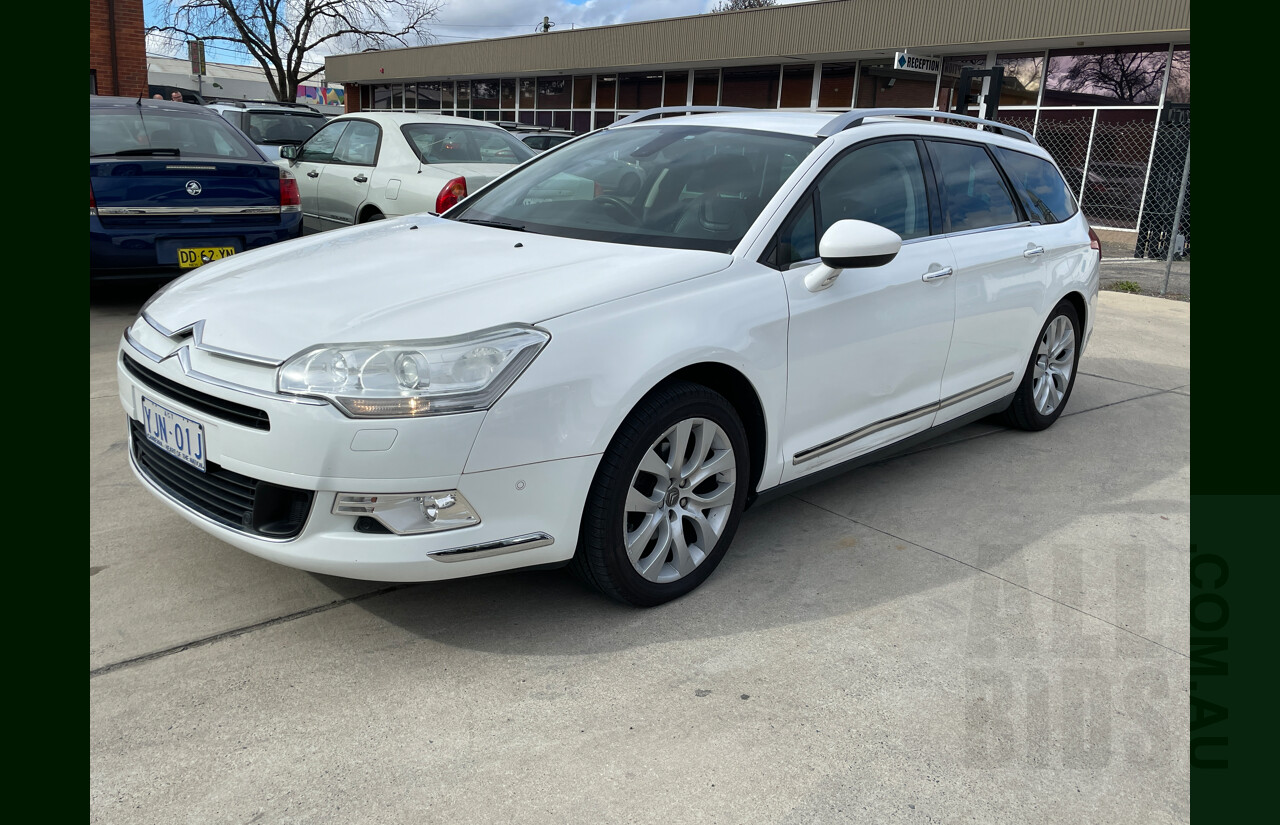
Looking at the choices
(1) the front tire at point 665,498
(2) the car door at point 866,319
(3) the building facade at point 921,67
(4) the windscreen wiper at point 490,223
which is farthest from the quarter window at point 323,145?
(3) the building facade at point 921,67

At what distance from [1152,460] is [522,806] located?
4.04 meters

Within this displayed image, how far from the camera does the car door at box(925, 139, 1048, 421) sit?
418 centimetres

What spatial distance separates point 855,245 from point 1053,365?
2.54 metres

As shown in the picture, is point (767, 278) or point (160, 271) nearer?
point (767, 278)

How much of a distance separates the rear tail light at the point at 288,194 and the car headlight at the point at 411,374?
5031 mm

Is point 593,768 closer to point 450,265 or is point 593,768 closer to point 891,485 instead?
point 450,265

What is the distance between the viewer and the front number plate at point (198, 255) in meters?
6.59

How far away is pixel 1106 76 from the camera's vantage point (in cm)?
1619

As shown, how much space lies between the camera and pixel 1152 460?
493cm

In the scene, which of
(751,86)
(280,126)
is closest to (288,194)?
(280,126)

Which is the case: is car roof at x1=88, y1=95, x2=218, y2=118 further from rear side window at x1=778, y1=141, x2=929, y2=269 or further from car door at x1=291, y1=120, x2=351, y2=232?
rear side window at x1=778, y1=141, x2=929, y2=269

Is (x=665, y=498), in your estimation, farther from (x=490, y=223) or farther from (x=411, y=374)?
(x=490, y=223)

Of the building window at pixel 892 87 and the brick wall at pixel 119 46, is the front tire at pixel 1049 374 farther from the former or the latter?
the brick wall at pixel 119 46

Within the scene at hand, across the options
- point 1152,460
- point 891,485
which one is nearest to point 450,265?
point 891,485
